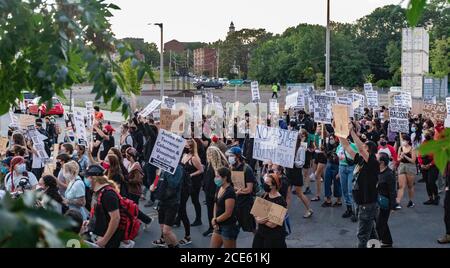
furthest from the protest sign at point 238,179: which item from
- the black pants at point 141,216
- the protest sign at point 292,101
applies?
the protest sign at point 292,101

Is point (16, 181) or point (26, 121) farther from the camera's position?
point (26, 121)

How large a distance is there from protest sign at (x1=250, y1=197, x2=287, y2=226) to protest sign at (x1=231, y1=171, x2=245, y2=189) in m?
1.54

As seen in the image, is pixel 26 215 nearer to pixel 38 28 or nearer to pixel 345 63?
pixel 38 28

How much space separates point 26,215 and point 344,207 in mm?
11383

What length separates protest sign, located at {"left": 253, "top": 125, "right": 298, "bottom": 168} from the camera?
10.6 m

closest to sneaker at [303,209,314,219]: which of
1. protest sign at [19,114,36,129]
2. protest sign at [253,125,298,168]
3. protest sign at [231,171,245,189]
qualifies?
protest sign at [253,125,298,168]

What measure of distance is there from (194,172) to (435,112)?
439 inches

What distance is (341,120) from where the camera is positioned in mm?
9648

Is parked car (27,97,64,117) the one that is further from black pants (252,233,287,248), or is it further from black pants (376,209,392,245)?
black pants (376,209,392,245)

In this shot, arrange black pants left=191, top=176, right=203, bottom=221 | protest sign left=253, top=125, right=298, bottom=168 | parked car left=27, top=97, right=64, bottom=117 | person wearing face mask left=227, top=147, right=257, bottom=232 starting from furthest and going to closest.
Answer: black pants left=191, top=176, right=203, bottom=221 → protest sign left=253, top=125, right=298, bottom=168 → person wearing face mask left=227, top=147, right=257, bottom=232 → parked car left=27, top=97, right=64, bottom=117

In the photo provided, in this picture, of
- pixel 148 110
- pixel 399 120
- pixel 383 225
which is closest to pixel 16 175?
pixel 383 225

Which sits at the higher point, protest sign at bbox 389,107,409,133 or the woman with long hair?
protest sign at bbox 389,107,409,133

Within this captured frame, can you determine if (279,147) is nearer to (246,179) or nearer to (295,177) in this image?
(295,177)
